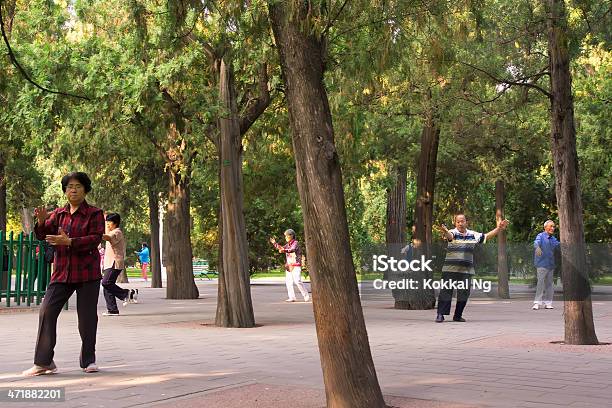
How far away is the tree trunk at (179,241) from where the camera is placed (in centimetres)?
2330

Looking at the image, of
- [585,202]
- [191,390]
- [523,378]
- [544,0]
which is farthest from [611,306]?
[191,390]

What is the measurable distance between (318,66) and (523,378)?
370 cm

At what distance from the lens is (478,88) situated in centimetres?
1402

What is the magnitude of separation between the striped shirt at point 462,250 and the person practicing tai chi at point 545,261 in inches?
207

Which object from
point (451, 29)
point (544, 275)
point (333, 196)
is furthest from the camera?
point (544, 275)

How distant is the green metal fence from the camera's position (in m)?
17.7

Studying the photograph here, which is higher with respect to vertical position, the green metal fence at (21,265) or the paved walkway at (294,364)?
the green metal fence at (21,265)

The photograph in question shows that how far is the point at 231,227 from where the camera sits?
14508 millimetres

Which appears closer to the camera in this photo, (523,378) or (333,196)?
(333,196)

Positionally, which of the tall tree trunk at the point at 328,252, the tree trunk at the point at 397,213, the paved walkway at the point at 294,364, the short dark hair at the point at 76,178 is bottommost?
the paved walkway at the point at 294,364

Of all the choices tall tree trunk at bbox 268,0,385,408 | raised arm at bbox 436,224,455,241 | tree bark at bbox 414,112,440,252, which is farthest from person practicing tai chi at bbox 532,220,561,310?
tall tree trunk at bbox 268,0,385,408

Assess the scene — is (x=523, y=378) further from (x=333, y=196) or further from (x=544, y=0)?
(x=544, y=0)

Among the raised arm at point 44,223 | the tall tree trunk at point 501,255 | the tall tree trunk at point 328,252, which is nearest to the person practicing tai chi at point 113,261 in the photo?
the raised arm at point 44,223

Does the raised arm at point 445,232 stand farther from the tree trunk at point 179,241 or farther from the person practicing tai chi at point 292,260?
the tree trunk at point 179,241
